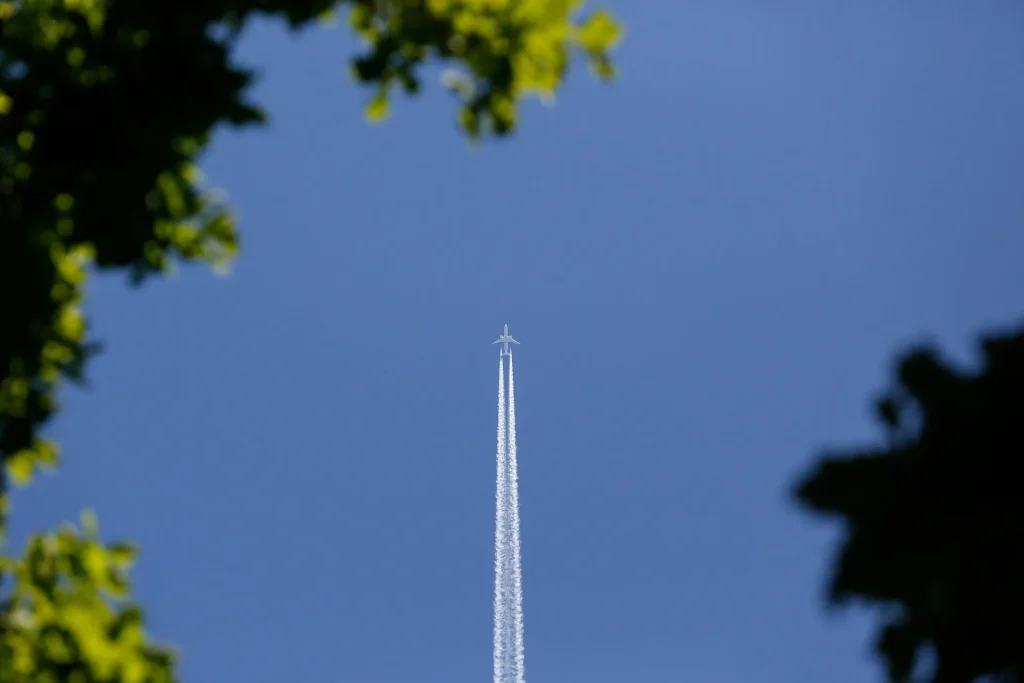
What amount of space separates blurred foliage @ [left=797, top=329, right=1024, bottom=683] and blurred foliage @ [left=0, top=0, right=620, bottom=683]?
219 inches

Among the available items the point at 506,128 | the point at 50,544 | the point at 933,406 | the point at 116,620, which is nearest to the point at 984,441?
the point at 933,406

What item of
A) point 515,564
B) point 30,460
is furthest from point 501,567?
point 30,460

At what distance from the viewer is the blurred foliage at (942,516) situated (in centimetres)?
776

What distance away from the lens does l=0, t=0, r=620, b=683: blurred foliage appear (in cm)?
997

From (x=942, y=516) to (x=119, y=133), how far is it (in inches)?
389

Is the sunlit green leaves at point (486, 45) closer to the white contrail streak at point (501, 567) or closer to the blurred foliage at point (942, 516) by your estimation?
the blurred foliage at point (942, 516)

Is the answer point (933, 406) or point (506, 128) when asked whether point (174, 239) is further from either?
point (933, 406)

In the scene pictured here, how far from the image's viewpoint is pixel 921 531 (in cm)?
817

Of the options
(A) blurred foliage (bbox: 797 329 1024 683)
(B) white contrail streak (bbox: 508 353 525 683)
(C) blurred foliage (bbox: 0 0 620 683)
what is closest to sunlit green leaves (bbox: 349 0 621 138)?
(C) blurred foliage (bbox: 0 0 620 683)

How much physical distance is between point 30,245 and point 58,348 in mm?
1530

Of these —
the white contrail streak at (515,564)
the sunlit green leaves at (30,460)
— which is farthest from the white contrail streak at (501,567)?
the sunlit green leaves at (30,460)

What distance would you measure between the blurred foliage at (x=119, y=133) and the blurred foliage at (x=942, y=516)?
5567 millimetres

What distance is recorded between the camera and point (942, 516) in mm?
8188

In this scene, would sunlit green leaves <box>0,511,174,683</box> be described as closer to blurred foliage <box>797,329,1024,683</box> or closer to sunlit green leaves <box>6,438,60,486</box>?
sunlit green leaves <box>6,438,60,486</box>
